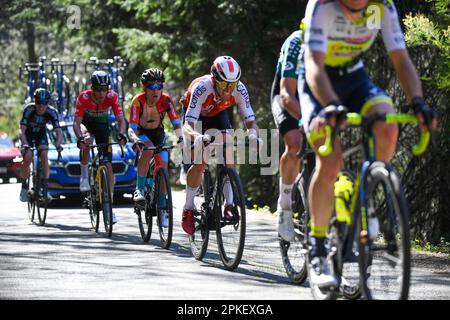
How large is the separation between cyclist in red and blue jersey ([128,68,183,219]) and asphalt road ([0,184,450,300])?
3.11ft

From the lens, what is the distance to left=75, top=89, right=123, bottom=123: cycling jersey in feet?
47.4

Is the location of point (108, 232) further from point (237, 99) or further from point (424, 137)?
point (424, 137)

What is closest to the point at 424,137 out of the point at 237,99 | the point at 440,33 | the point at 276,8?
the point at 237,99

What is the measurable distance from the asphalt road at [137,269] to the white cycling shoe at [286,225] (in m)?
0.41

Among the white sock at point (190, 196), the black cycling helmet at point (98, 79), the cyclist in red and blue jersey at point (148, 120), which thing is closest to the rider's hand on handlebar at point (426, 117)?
the white sock at point (190, 196)

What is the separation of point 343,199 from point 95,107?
8108 millimetres

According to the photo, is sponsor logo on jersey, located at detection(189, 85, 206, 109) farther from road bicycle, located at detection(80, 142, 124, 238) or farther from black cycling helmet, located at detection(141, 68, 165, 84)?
road bicycle, located at detection(80, 142, 124, 238)

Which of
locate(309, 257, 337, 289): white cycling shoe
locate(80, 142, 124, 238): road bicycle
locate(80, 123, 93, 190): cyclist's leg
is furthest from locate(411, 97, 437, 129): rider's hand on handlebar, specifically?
locate(80, 123, 93, 190): cyclist's leg

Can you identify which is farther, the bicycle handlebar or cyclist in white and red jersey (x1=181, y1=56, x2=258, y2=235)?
cyclist in white and red jersey (x1=181, y1=56, x2=258, y2=235)

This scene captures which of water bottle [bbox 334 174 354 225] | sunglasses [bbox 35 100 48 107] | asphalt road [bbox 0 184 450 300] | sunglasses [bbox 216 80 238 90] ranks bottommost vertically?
asphalt road [bbox 0 184 450 300]

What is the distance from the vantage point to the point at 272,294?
827 cm

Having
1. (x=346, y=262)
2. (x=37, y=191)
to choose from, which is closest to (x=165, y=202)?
(x=37, y=191)

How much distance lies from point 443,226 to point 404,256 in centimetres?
951

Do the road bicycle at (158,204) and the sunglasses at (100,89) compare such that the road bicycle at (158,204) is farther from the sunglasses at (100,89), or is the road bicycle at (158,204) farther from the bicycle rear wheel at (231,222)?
the sunglasses at (100,89)
